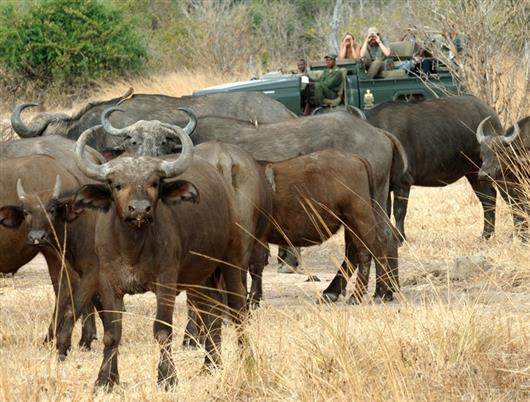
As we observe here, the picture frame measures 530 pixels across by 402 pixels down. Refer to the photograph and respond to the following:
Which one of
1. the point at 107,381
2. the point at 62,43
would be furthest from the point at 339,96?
the point at 62,43

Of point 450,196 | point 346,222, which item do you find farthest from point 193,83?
point 346,222

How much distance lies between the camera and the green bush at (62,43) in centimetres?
3709

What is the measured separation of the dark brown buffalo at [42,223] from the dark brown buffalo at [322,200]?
204cm

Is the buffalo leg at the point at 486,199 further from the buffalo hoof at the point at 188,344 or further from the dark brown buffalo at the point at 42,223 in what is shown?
the dark brown buffalo at the point at 42,223

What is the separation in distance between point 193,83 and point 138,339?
23.2 metres

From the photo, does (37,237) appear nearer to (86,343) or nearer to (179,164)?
(86,343)

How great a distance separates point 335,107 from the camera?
831 inches

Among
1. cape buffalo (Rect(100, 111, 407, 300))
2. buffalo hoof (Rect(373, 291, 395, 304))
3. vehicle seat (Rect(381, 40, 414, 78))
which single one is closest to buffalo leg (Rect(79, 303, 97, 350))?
buffalo hoof (Rect(373, 291, 395, 304))

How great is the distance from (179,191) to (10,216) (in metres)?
1.72

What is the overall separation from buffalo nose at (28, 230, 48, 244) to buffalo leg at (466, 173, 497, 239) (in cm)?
733

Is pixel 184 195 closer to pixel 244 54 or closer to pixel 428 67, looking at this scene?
pixel 428 67

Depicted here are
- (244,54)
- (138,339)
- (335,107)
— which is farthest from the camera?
(244,54)

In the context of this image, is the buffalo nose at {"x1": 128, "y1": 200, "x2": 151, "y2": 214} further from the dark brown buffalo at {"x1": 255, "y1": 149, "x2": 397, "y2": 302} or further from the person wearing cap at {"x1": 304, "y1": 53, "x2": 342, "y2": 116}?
the person wearing cap at {"x1": 304, "y1": 53, "x2": 342, "y2": 116}

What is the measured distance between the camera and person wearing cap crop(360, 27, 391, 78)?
22391 mm
